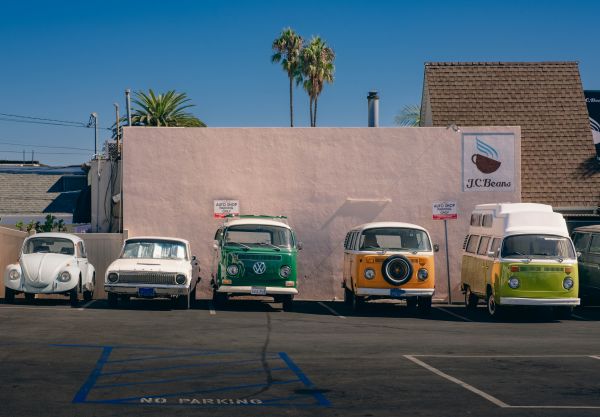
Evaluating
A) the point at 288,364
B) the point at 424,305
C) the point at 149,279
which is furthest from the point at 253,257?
the point at 288,364

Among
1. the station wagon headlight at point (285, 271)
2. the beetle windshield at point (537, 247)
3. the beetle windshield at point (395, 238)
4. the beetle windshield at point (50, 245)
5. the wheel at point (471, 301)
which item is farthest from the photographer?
the wheel at point (471, 301)

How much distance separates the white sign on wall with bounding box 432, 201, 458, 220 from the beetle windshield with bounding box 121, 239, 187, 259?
8034 mm

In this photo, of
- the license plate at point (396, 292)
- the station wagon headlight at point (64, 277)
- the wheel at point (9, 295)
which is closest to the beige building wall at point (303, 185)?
the station wagon headlight at point (64, 277)

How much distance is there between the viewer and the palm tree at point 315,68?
63656 mm

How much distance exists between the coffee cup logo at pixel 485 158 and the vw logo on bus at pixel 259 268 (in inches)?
351

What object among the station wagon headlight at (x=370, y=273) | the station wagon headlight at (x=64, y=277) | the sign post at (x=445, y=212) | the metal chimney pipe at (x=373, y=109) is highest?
the metal chimney pipe at (x=373, y=109)

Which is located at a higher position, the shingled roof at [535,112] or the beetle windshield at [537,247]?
the shingled roof at [535,112]

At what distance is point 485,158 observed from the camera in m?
28.2

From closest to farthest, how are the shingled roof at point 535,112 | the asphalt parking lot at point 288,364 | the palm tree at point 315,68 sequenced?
the asphalt parking lot at point 288,364
the shingled roof at point 535,112
the palm tree at point 315,68

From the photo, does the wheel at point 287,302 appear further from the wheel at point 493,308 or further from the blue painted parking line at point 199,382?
the blue painted parking line at point 199,382

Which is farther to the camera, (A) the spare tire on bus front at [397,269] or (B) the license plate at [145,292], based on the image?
(A) the spare tire on bus front at [397,269]

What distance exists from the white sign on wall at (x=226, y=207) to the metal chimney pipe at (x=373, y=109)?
6.63 m

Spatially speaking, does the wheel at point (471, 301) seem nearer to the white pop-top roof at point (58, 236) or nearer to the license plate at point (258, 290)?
the license plate at point (258, 290)

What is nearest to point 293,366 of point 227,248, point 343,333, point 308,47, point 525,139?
point 343,333
